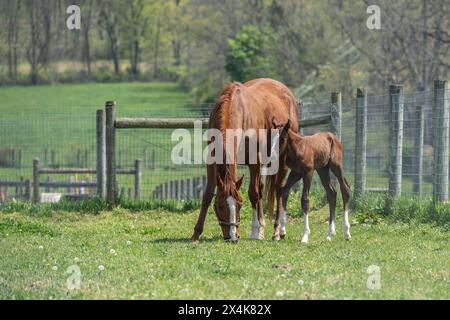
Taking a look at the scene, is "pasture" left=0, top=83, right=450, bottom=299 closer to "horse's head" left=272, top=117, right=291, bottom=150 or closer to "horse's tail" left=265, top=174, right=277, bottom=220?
"horse's tail" left=265, top=174, right=277, bottom=220

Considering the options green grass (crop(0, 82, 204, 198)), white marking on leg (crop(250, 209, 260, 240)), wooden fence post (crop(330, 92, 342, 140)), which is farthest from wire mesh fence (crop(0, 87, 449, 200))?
white marking on leg (crop(250, 209, 260, 240))

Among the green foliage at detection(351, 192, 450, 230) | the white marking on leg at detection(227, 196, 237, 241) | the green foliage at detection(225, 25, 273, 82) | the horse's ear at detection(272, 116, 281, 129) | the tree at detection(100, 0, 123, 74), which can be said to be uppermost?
the tree at detection(100, 0, 123, 74)

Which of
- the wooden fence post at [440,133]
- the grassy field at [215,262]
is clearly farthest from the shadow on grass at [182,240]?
the wooden fence post at [440,133]

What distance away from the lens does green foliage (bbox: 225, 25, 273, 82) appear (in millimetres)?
49812

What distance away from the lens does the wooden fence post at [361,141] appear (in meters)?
14.8

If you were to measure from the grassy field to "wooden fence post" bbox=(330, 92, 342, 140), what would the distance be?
203 centimetres

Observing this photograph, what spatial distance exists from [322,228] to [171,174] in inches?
372

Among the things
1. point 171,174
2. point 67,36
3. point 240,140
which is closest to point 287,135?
point 240,140

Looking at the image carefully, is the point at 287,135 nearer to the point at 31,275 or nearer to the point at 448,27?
the point at 31,275

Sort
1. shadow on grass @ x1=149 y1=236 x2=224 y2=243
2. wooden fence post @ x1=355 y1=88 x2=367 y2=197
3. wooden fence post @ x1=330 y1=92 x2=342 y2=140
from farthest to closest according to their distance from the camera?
wooden fence post @ x1=330 y1=92 x2=342 y2=140, wooden fence post @ x1=355 y1=88 x2=367 y2=197, shadow on grass @ x1=149 y1=236 x2=224 y2=243

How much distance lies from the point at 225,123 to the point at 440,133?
3834 mm

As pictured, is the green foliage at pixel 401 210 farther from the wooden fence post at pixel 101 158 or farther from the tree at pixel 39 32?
the tree at pixel 39 32

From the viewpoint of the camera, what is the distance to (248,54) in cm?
5088

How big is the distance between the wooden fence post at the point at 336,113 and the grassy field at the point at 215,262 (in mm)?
2031
